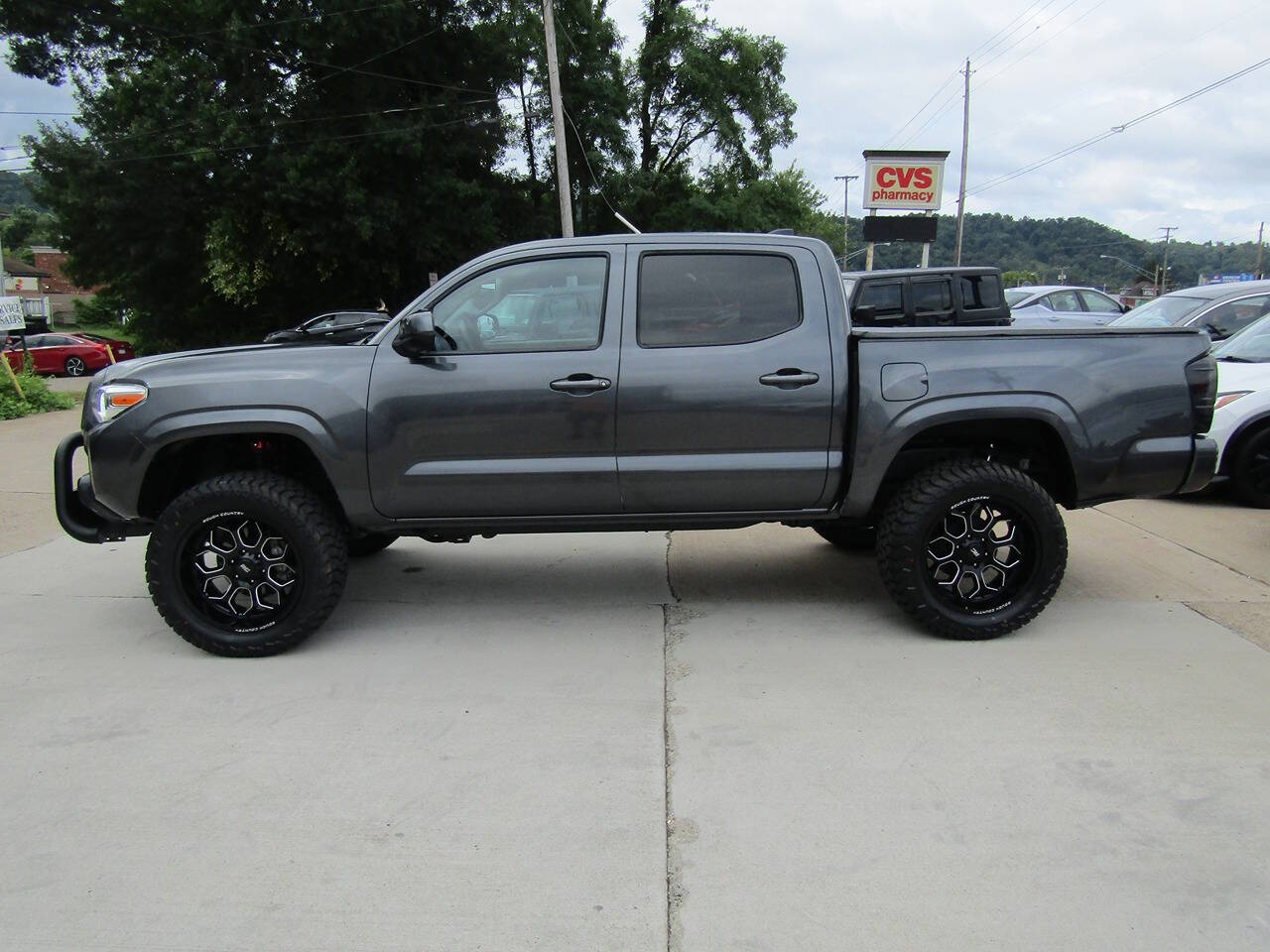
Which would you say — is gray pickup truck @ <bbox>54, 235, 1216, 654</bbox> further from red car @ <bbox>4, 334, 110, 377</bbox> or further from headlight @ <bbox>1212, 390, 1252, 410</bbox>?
red car @ <bbox>4, 334, 110, 377</bbox>

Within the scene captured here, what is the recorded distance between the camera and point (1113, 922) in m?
2.52

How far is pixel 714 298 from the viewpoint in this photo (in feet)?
15.1

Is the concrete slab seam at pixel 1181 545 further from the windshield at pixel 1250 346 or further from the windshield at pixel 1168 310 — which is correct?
the windshield at pixel 1168 310

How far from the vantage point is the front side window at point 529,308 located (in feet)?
14.8

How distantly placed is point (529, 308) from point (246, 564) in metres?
1.83

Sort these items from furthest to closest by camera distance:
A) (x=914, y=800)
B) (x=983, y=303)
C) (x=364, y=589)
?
(x=983, y=303) → (x=364, y=589) → (x=914, y=800)

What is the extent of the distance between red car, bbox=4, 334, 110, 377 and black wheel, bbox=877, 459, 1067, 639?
2873cm

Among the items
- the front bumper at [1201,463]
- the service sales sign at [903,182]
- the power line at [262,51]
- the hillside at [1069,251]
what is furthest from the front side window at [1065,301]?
the hillside at [1069,251]

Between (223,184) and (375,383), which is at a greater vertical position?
(223,184)

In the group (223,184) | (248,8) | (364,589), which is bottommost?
(364,589)

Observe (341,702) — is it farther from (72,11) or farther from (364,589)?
(72,11)

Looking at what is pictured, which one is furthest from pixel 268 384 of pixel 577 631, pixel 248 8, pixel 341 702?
pixel 248 8

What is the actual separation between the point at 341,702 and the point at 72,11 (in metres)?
31.1

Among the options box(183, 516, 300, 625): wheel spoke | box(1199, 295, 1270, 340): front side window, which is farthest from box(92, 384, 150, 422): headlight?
box(1199, 295, 1270, 340): front side window
